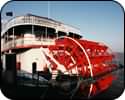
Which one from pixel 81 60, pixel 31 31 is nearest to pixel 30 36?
pixel 31 31

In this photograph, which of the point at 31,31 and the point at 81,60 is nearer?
the point at 31,31

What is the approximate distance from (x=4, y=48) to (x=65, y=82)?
0.66 metres

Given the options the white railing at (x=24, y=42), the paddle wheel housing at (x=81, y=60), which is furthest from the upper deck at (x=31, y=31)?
the paddle wheel housing at (x=81, y=60)

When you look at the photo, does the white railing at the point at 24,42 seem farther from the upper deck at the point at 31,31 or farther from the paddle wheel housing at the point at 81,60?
the paddle wheel housing at the point at 81,60

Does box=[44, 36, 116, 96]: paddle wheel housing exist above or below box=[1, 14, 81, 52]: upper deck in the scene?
below

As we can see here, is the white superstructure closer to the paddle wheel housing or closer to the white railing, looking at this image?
the white railing

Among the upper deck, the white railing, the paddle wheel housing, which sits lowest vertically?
the paddle wheel housing

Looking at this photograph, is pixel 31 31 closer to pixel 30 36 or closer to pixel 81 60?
pixel 30 36

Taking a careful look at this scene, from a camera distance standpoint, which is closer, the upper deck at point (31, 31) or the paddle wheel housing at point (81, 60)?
the upper deck at point (31, 31)

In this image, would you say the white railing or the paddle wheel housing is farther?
the paddle wheel housing

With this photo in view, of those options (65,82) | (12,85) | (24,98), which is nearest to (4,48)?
(12,85)

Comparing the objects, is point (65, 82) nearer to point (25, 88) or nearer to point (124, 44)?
point (25, 88)

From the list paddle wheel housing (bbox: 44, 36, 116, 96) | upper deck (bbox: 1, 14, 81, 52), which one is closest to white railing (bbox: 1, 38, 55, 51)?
upper deck (bbox: 1, 14, 81, 52)

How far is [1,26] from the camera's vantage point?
181 centimetres
